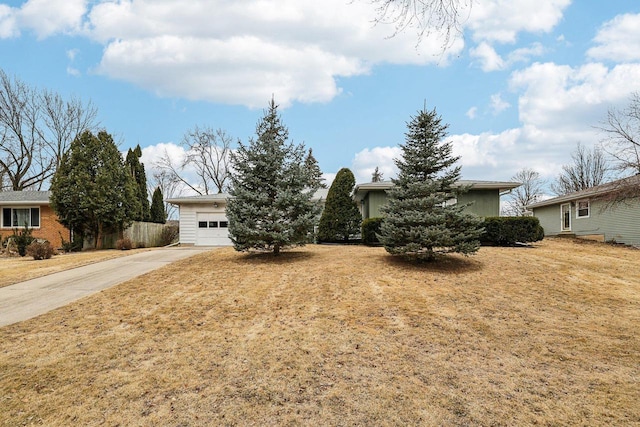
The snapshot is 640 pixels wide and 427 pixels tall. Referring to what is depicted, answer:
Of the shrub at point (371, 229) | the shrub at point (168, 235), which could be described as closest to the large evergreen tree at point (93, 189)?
the shrub at point (168, 235)

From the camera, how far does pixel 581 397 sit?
3.57 m

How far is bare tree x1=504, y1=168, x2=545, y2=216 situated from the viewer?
130 ft

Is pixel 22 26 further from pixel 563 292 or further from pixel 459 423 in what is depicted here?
pixel 563 292

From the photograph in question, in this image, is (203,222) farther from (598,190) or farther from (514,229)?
(598,190)

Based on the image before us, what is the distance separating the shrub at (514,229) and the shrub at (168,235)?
1823cm

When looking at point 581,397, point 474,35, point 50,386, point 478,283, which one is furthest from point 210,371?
point 478,283

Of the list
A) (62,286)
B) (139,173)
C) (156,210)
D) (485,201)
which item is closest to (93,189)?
(139,173)

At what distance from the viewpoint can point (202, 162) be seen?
117ft

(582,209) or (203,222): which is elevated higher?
(582,209)

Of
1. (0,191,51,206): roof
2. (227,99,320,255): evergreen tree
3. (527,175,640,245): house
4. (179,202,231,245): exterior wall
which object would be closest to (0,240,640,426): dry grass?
(227,99,320,255): evergreen tree

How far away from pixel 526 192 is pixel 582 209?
71.0 ft

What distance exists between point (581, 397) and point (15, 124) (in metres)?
35.6

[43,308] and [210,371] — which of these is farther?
[43,308]

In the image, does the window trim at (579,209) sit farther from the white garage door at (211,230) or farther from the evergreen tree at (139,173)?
the evergreen tree at (139,173)
